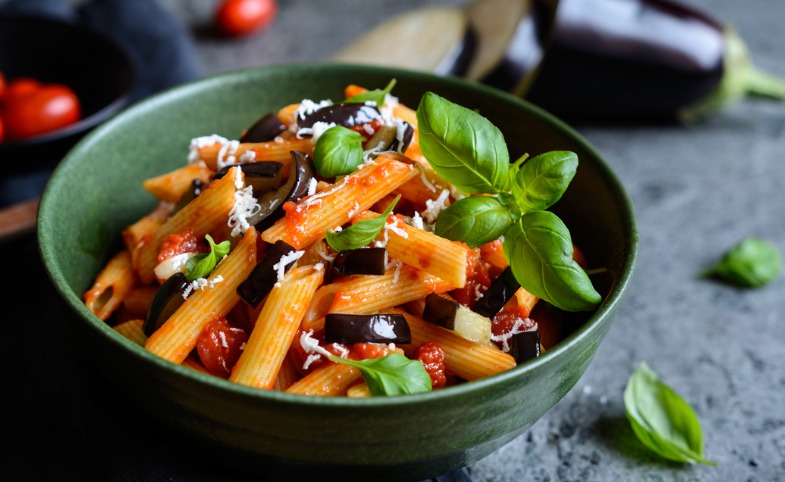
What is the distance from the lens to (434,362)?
1741 mm

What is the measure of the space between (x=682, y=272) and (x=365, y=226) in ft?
5.19

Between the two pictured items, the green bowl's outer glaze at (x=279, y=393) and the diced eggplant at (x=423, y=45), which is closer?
the green bowl's outer glaze at (x=279, y=393)

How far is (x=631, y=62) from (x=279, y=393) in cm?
269

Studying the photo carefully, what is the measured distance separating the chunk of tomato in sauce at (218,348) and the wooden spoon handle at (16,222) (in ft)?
3.47

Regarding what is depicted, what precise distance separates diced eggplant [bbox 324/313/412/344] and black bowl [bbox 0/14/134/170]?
1754 mm

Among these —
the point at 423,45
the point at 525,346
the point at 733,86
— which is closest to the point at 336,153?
the point at 525,346

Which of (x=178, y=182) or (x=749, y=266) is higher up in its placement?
(x=178, y=182)

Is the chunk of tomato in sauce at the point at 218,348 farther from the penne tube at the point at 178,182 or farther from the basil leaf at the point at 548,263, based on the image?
the basil leaf at the point at 548,263

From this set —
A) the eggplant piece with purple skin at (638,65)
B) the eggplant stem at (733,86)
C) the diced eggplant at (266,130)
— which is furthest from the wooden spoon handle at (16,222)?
the eggplant stem at (733,86)

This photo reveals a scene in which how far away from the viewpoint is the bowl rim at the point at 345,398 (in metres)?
1.46

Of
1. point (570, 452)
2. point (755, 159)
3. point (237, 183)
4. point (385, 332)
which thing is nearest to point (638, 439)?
point (570, 452)

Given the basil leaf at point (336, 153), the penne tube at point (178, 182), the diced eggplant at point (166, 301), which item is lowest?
the diced eggplant at point (166, 301)

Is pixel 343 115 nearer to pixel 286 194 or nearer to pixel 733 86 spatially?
pixel 286 194

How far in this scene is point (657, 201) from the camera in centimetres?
325
